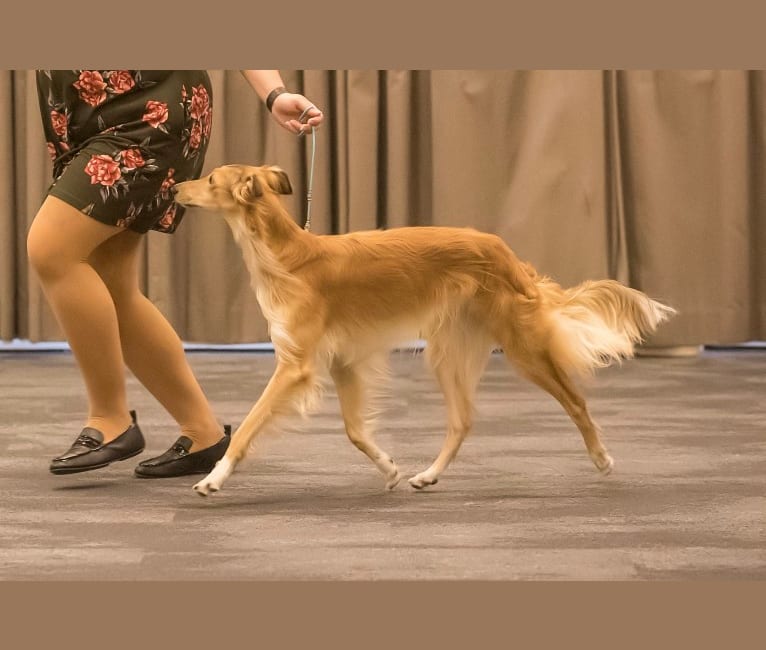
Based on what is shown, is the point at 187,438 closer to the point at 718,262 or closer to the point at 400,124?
the point at 400,124

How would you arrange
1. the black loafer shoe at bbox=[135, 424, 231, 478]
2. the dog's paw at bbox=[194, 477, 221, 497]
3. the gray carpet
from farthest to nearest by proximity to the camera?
the black loafer shoe at bbox=[135, 424, 231, 478]
the dog's paw at bbox=[194, 477, 221, 497]
the gray carpet

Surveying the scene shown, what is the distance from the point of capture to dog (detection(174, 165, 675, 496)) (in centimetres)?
303

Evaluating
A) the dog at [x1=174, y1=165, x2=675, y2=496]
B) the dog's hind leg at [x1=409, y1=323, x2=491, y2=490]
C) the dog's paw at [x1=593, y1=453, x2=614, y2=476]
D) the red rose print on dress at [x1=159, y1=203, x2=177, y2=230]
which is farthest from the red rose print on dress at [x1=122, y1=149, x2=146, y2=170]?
the dog's paw at [x1=593, y1=453, x2=614, y2=476]

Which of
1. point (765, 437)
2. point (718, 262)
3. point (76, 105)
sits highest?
point (76, 105)

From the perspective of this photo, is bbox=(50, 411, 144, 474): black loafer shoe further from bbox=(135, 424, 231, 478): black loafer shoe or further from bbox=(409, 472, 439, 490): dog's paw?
bbox=(409, 472, 439, 490): dog's paw

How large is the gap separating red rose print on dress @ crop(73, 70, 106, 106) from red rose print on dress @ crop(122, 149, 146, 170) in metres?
0.15

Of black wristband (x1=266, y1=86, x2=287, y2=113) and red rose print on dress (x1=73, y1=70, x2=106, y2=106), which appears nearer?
red rose print on dress (x1=73, y1=70, x2=106, y2=106)

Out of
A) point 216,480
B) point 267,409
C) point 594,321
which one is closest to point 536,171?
point 594,321

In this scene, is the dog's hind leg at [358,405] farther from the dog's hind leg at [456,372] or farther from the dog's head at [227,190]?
the dog's head at [227,190]

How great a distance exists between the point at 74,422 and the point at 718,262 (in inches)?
131

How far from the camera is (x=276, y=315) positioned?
119 inches

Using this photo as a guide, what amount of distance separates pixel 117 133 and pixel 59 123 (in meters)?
0.17

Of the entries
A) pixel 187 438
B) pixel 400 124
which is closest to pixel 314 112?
pixel 187 438

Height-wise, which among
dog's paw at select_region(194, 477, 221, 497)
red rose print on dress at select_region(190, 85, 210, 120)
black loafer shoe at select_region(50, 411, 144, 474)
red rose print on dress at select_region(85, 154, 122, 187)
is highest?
red rose print on dress at select_region(190, 85, 210, 120)
